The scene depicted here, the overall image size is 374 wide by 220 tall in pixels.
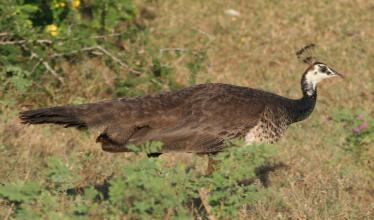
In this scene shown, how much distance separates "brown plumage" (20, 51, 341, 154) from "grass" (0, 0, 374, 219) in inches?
21.1

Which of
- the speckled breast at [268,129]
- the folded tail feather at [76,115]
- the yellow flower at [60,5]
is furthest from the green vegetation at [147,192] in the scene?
the yellow flower at [60,5]

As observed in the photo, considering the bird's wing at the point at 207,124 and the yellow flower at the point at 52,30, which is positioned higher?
the yellow flower at the point at 52,30

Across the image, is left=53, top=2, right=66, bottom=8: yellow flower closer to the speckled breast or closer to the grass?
the grass

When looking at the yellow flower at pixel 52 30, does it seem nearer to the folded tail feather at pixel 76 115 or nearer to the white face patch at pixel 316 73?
the folded tail feather at pixel 76 115

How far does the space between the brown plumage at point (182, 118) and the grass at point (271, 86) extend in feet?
1.76

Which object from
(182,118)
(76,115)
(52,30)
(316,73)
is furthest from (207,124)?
(52,30)

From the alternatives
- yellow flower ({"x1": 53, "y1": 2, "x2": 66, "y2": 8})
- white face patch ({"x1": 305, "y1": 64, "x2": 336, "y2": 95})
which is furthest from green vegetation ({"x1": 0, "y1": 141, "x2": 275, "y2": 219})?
yellow flower ({"x1": 53, "y1": 2, "x2": 66, "y2": 8})

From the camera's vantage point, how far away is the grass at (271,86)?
648 cm

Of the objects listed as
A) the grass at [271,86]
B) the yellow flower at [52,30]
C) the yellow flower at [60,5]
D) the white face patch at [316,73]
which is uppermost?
the yellow flower at [60,5]

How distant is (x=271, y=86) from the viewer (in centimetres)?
975

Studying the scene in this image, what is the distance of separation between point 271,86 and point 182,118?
12.4 feet

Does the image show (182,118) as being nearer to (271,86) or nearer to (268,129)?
(268,129)

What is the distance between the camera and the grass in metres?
6.48

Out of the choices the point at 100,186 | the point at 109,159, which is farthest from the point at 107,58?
the point at 100,186
